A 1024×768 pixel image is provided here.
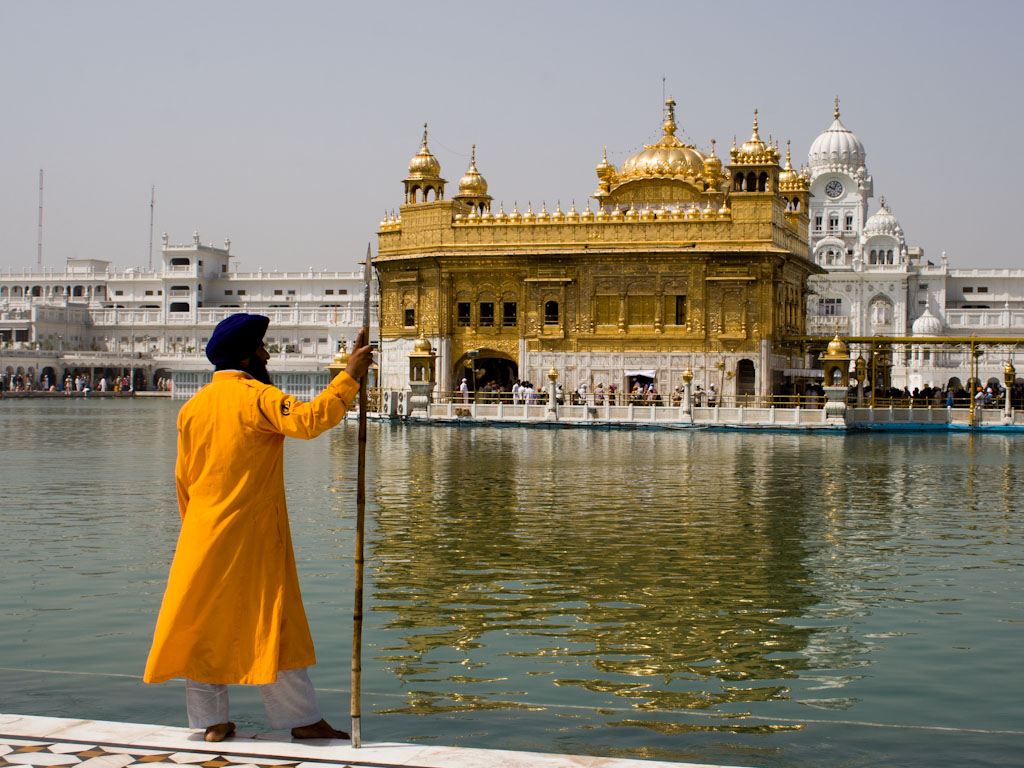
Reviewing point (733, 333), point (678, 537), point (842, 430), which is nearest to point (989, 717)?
Result: point (678, 537)

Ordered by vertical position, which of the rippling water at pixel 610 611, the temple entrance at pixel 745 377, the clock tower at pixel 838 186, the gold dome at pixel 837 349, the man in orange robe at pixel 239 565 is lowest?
the rippling water at pixel 610 611

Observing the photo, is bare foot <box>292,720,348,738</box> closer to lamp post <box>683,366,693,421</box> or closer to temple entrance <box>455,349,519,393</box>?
lamp post <box>683,366,693,421</box>

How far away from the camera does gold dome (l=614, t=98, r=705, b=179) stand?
45.2 metres

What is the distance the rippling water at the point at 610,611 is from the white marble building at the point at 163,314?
51801 millimetres

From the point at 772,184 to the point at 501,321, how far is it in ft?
33.4

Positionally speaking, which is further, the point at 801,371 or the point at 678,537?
the point at 801,371

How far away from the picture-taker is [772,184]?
40.2 m

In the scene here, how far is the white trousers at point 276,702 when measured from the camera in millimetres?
5367

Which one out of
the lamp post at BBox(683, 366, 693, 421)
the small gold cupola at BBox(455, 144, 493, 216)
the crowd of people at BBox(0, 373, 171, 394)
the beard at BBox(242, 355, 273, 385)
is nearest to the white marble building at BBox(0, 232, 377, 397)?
the crowd of people at BBox(0, 373, 171, 394)

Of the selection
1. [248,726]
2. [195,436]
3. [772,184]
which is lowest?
[248,726]

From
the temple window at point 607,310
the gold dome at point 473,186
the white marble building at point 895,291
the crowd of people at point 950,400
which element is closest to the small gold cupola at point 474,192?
the gold dome at point 473,186

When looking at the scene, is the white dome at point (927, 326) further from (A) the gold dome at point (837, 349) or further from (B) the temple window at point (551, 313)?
(A) the gold dome at point (837, 349)

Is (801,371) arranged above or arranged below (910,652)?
above

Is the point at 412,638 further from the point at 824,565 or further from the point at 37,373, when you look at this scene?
the point at 37,373
